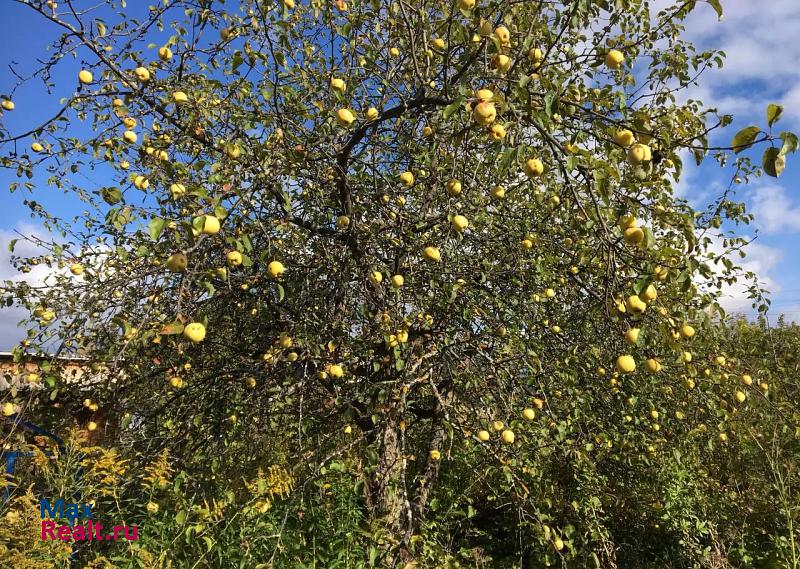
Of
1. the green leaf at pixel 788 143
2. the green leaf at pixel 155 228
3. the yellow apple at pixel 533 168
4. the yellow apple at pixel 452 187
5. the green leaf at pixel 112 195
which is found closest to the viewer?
the green leaf at pixel 788 143

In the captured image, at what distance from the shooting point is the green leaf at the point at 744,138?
127cm

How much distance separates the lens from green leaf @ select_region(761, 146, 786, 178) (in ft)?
4.00

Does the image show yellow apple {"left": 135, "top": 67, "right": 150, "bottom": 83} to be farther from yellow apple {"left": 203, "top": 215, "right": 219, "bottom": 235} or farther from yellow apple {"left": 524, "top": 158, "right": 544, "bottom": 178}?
yellow apple {"left": 524, "top": 158, "right": 544, "bottom": 178}

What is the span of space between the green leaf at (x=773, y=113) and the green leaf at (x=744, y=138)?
0.11ft

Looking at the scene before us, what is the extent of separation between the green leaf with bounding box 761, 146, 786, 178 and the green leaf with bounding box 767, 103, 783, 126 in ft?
0.23

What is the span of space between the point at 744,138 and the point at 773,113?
9cm

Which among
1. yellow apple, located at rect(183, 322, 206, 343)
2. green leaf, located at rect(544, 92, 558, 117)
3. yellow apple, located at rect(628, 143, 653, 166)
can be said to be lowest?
yellow apple, located at rect(183, 322, 206, 343)

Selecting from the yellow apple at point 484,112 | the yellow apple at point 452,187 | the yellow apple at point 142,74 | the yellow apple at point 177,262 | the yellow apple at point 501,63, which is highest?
the yellow apple at point 142,74

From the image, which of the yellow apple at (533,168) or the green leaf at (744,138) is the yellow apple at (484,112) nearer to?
the yellow apple at (533,168)

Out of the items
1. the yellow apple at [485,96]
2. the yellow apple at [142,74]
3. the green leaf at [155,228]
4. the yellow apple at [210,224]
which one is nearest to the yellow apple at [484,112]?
the yellow apple at [485,96]

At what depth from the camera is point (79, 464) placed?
225 cm

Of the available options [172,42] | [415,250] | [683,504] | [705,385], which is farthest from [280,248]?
[683,504]

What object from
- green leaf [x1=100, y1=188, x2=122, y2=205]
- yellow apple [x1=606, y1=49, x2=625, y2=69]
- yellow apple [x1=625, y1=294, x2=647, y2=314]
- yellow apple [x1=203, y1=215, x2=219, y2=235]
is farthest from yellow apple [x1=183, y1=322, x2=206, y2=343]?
yellow apple [x1=606, y1=49, x2=625, y2=69]

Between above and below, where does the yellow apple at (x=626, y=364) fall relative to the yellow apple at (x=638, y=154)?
below
